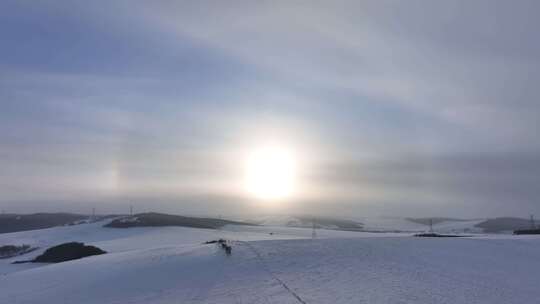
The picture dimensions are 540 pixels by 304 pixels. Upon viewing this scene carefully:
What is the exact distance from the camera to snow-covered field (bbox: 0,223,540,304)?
1509 cm

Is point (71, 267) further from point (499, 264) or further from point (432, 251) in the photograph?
point (499, 264)

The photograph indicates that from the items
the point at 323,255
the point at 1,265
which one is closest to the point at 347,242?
the point at 323,255

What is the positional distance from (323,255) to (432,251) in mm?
5068

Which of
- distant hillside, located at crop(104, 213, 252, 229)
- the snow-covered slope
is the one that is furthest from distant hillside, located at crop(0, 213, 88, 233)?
the snow-covered slope

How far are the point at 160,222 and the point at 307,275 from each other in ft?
204

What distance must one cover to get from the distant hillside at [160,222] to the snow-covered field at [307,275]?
49385 millimetres

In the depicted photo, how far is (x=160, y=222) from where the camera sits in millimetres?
76562

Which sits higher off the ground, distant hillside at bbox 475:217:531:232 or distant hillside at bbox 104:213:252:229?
distant hillside at bbox 104:213:252:229

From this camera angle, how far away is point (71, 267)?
84.6 feet

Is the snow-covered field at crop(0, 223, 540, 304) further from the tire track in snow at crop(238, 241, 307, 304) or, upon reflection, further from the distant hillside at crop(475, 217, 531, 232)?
the distant hillside at crop(475, 217, 531, 232)

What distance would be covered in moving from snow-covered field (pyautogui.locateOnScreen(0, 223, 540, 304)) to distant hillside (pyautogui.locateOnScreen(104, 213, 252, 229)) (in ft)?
162

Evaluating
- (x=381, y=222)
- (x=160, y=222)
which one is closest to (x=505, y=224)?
(x=381, y=222)

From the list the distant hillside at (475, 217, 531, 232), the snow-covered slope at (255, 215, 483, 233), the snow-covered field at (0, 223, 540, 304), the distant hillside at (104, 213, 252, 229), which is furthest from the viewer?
the snow-covered slope at (255, 215, 483, 233)

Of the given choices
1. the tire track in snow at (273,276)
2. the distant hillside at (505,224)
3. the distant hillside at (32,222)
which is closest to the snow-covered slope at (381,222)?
the distant hillside at (505,224)
